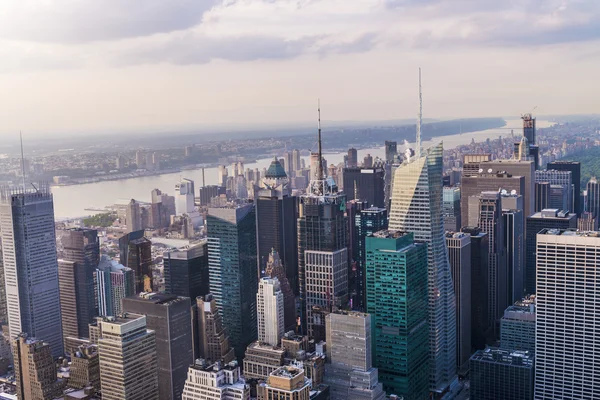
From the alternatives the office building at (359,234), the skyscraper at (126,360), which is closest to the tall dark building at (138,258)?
the skyscraper at (126,360)

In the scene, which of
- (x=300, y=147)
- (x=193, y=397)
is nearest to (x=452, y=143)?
(x=300, y=147)

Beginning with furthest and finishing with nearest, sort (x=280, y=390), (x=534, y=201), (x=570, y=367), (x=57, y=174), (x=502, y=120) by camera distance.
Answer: (x=534, y=201) < (x=502, y=120) < (x=57, y=174) < (x=570, y=367) < (x=280, y=390)

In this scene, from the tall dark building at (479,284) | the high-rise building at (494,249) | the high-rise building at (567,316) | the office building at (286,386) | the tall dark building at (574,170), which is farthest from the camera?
the tall dark building at (574,170)

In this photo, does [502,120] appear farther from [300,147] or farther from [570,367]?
[570,367]

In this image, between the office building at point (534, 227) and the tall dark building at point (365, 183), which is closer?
the office building at point (534, 227)

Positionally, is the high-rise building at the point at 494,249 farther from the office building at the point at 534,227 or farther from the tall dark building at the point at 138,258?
the tall dark building at the point at 138,258

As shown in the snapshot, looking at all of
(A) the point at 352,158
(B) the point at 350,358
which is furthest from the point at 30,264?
(A) the point at 352,158

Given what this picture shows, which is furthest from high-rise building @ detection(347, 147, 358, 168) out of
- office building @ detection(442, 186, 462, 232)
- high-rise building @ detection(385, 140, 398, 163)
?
office building @ detection(442, 186, 462, 232)

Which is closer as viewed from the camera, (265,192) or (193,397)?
(193,397)
